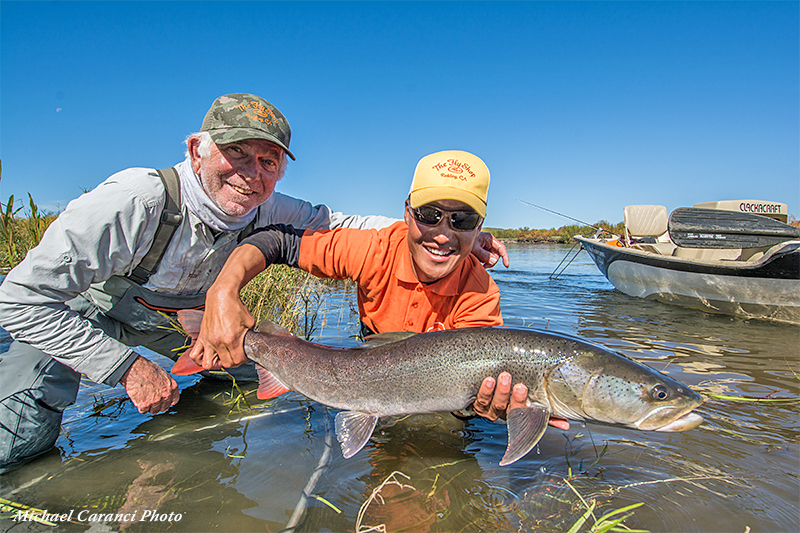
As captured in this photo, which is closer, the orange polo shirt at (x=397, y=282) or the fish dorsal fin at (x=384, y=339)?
the fish dorsal fin at (x=384, y=339)

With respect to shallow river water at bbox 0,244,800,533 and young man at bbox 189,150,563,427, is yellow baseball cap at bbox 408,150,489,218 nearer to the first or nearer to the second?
young man at bbox 189,150,563,427

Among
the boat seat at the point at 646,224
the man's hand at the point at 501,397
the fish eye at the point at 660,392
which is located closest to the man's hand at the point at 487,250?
the man's hand at the point at 501,397

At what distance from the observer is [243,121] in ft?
11.6

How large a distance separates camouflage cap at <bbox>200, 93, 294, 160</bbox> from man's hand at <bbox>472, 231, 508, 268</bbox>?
6.58ft

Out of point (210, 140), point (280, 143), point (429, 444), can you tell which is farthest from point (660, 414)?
point (210, 140)

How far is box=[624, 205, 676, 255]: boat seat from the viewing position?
1381 centimetres

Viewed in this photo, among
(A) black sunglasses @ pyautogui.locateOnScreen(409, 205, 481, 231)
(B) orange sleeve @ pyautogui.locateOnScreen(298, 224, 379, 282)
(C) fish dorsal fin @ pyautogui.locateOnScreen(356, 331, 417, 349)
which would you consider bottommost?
(C) fish dorsal fin @ pyautogui.locateOnScreen(356, 331, 417, 349)

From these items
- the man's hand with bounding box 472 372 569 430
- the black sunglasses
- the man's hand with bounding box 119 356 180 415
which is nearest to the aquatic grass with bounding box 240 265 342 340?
the man's hand with bounding box 119 356 180 415

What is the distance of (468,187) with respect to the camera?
323cm

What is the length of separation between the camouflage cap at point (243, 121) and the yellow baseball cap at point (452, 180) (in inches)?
52.5

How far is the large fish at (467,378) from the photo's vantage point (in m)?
2.63

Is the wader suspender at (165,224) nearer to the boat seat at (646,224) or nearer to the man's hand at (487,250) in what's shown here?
the man's hand at (487,250)

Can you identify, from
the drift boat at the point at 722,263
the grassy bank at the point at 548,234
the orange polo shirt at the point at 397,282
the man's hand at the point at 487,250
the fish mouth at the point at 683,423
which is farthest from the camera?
the grassy bank at the point at 548,234

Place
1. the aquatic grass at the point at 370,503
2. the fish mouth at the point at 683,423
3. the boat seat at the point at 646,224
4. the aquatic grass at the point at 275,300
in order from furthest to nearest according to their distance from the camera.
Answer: the boat seat at the point at 646,224 < the aquatic grass at the point at 275,300 < the fish mouth at the point at 683,423 < the aquatic grass at the point at 370,503
